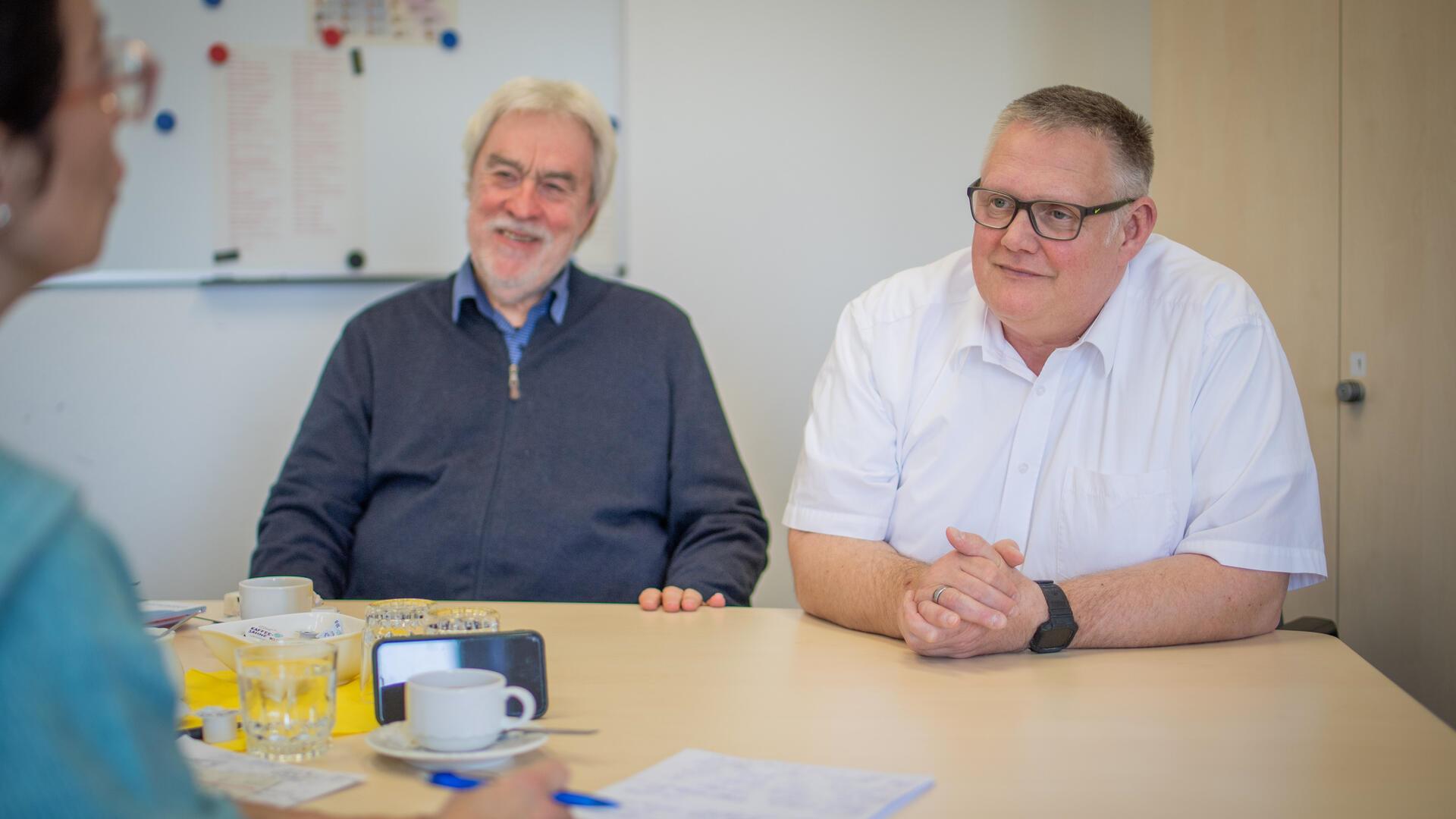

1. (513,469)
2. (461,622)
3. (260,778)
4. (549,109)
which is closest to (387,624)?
(461,622)

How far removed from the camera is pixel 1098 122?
5.99 feet

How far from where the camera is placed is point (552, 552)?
2293 mm

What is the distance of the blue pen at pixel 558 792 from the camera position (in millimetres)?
944

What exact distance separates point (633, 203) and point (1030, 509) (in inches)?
60.8

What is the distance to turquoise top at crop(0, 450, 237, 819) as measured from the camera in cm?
57

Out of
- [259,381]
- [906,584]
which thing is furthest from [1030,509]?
[259,381]

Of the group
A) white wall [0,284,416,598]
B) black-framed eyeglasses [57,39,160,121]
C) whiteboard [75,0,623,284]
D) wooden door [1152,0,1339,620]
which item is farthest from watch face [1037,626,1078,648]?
white wall [0,284,416,598]

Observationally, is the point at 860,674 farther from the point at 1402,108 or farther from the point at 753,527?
the point at 1402,108

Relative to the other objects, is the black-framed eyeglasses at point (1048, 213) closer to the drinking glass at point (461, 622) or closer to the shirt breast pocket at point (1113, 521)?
the shirt breast pocket at point (1113, 521)

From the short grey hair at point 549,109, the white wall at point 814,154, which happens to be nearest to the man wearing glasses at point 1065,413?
the short grey hair at point 549,109

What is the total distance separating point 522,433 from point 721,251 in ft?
3.05

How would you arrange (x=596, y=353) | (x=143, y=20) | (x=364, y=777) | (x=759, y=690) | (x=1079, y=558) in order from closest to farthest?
(x=364, y=777), (x=759, y=690), (x=1079, y=558), (x=596, y=353), (x=143, y=20)

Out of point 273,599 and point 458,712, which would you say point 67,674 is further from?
point 273,599

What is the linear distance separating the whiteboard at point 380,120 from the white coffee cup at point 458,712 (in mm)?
2112
